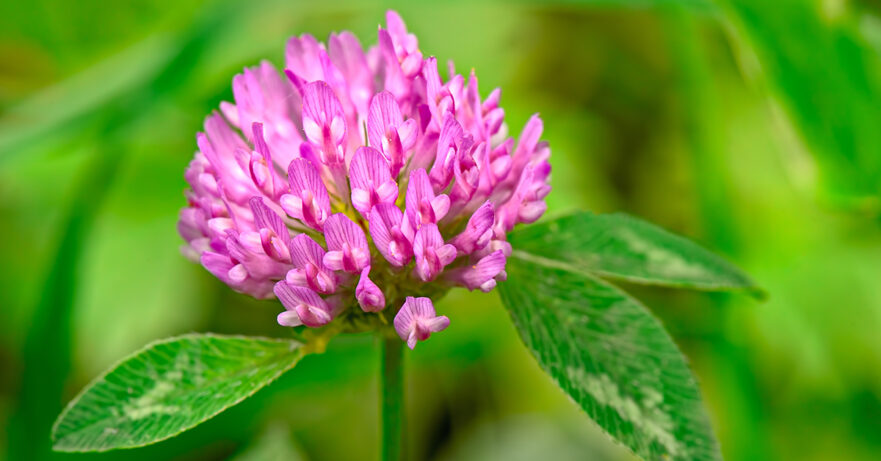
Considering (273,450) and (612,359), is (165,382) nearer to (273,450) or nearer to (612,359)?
(273,450)

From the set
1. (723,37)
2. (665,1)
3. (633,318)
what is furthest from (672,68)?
(633,318)

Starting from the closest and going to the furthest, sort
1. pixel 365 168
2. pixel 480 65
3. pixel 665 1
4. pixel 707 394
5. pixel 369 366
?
pixel 365 168, pixel 665 1, pixel 369 366, pixel 707 394, pixel 480 65

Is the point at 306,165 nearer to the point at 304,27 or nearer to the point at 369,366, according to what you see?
the point at 369,366

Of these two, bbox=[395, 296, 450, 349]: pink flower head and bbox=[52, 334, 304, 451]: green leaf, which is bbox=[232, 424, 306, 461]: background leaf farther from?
bbox=[395, 296, 450, 349]: pink flower head

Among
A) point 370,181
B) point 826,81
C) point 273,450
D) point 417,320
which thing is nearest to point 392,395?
point 417,320

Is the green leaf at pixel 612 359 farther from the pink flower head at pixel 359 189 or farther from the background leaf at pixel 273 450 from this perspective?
the background leaf at pixel 273 450
